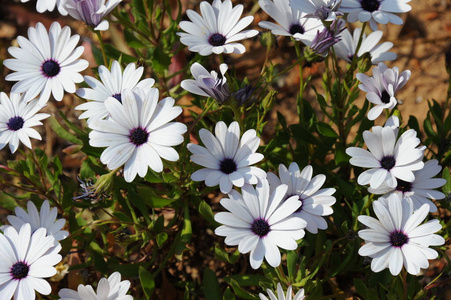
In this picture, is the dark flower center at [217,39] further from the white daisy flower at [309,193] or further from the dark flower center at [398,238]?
the dark flower center at [398,238]

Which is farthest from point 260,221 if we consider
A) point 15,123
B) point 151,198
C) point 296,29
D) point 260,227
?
point 15,123

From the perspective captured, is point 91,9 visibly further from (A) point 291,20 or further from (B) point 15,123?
(A) point 291,20

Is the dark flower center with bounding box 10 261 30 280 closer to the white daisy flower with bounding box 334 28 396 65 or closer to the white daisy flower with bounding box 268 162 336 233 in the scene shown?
the white daisy flower with bounding box 268 162 336 233

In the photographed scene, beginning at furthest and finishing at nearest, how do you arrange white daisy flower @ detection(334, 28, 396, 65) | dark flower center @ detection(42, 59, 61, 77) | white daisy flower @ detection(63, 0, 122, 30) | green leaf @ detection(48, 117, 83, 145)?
green leaf @ detection(48, 117, 83, 145) → white daisy flower @ detection(334, 28, 396, 65) → dark flower center @ detection(42, 59, 61, 77) → white daisy flower @ detection(63, 0, 122, 30)

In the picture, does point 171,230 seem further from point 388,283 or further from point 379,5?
point 379,5

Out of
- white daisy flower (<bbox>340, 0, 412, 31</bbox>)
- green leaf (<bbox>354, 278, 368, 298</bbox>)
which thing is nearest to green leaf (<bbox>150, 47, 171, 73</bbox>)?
white daisy flower (<bbox>340, 0, 412, 31</bbox>)
